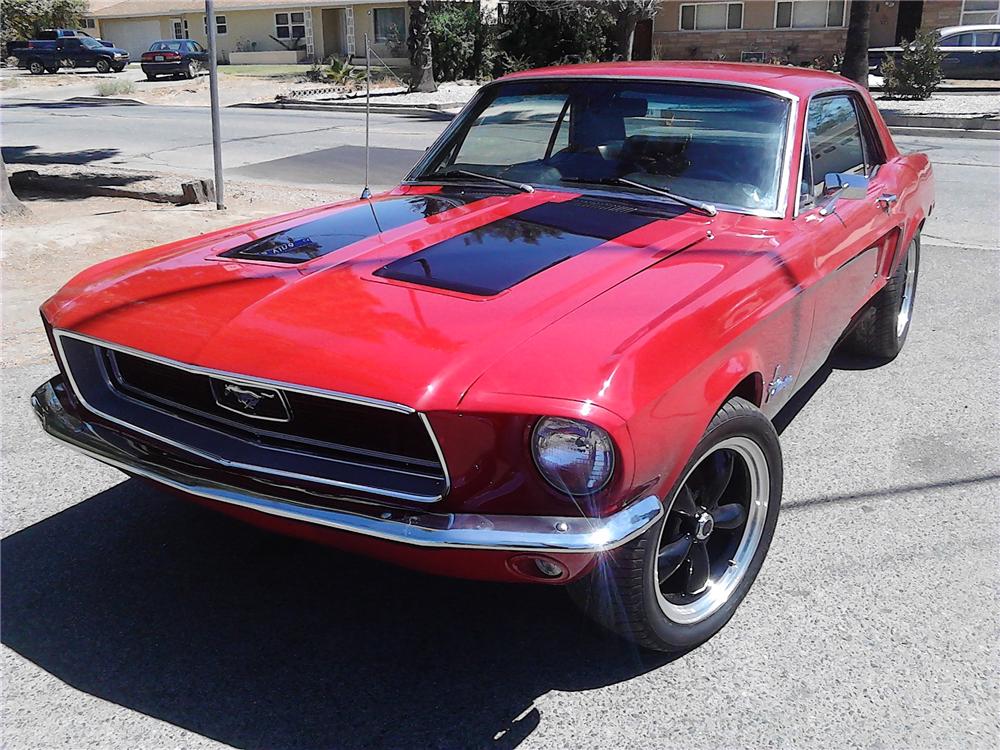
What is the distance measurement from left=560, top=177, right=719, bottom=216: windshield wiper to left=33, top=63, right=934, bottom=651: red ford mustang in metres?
0.01

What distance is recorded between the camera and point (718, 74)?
3938mm

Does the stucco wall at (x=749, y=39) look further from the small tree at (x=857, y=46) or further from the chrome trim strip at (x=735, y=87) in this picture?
the chrome trim strip at (x=735, y=87)

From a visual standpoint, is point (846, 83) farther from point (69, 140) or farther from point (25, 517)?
point (69, 140)

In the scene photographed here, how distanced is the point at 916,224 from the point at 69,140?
16230mm

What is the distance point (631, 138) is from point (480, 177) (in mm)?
690

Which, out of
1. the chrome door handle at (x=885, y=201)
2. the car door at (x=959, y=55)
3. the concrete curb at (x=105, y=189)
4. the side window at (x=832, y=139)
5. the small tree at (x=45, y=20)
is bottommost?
the concrete curb at (x=105, y=189)

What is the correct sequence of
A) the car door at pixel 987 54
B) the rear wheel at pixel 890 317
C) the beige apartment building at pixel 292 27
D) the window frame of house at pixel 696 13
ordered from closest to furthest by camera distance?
1. the rear wheel at pixel 890 317
2. the car door at pixel 987 54
3. the window frame of house at pixel 696 13
4. the beige apartment building at pixel 292 27

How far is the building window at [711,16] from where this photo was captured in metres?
35.1

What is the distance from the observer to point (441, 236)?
10.7 feet

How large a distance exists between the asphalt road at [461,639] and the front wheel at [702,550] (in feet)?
0.47

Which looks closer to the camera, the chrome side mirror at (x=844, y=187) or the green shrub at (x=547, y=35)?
the chrome side mirror at (x=844, y=187)

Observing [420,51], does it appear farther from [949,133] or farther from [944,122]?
[949,133]

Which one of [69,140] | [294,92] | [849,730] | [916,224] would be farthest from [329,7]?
[849,730]

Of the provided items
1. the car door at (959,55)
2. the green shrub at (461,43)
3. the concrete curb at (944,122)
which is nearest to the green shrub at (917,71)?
the concrete curb at (944,122)
